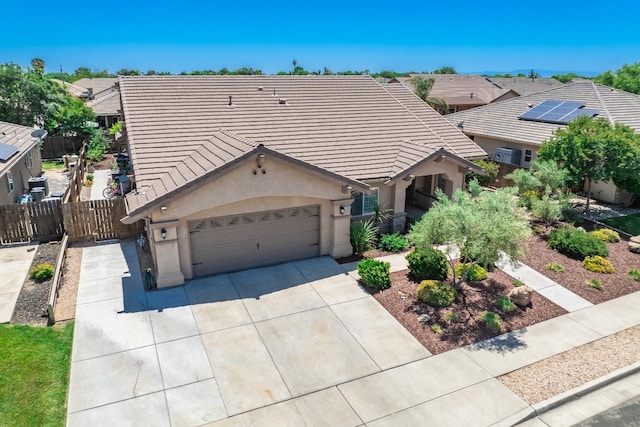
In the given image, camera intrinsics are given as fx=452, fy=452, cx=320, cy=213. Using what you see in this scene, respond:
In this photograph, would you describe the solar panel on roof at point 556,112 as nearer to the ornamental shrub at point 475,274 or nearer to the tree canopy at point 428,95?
the ornamental shrub at point 475,274

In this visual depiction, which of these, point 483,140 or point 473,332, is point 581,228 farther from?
point 483,140

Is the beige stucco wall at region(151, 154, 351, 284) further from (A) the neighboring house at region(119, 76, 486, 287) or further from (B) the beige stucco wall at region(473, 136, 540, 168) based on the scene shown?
(B) the beige stucco wall at region(473, 136, 540, 168)

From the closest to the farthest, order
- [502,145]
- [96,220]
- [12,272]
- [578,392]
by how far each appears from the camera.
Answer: [578,392]
[12,272]
[96,220]
[502,145]

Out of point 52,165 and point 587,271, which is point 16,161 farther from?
point 587,271

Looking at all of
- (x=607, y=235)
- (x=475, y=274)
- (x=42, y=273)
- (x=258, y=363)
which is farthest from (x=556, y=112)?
(x=42, y=273)

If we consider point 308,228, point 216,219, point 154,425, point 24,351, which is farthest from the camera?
point 308,228

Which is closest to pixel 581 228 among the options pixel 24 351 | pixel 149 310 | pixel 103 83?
pixel 149 310
